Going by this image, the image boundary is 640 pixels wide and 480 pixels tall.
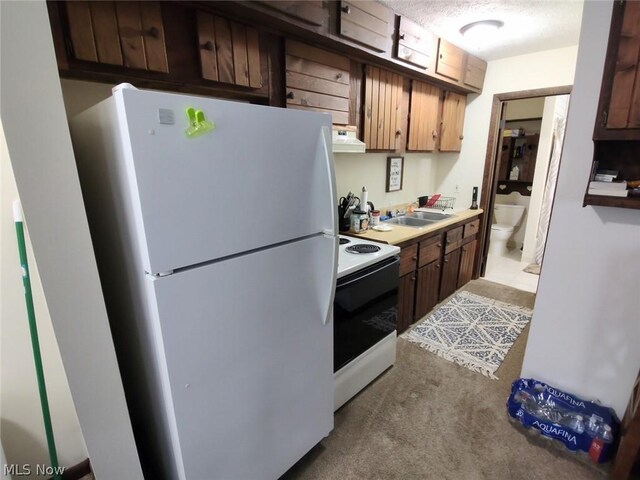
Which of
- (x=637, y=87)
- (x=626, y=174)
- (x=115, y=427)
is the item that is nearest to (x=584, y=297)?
(x=626, y=174)

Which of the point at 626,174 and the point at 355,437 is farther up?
the point at 626,174

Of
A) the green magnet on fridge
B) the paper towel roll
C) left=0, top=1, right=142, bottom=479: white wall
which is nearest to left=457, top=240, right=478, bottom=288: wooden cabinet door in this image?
the paper towel roll

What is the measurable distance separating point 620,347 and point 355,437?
4.36 ft

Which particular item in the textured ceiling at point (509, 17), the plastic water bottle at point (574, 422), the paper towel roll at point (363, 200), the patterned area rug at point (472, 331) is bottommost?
the patterned area rug at point (472, 331)

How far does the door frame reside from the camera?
10.0 feet

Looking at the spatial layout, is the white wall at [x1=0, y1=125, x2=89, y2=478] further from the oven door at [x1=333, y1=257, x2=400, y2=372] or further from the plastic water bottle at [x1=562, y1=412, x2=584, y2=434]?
the plastic water bottle at [x1=562, y1=412, x2=584, y2=434]

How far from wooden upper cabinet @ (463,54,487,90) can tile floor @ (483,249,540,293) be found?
1.98 meters

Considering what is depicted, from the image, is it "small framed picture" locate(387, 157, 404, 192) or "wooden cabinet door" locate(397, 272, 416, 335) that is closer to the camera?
"wooden cabinet door" locate(397, 272, 416, 335)

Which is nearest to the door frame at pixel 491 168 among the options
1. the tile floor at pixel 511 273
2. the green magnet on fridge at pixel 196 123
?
the tile floor at pixel 511 273

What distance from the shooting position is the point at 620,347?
1463 millimetres

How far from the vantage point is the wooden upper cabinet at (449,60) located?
2.51 metres

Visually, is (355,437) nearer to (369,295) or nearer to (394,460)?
(394,460)

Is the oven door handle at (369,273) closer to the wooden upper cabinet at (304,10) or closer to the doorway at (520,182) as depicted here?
the wooden upper cabinet at (304,10)

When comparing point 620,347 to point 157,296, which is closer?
point 157,296
